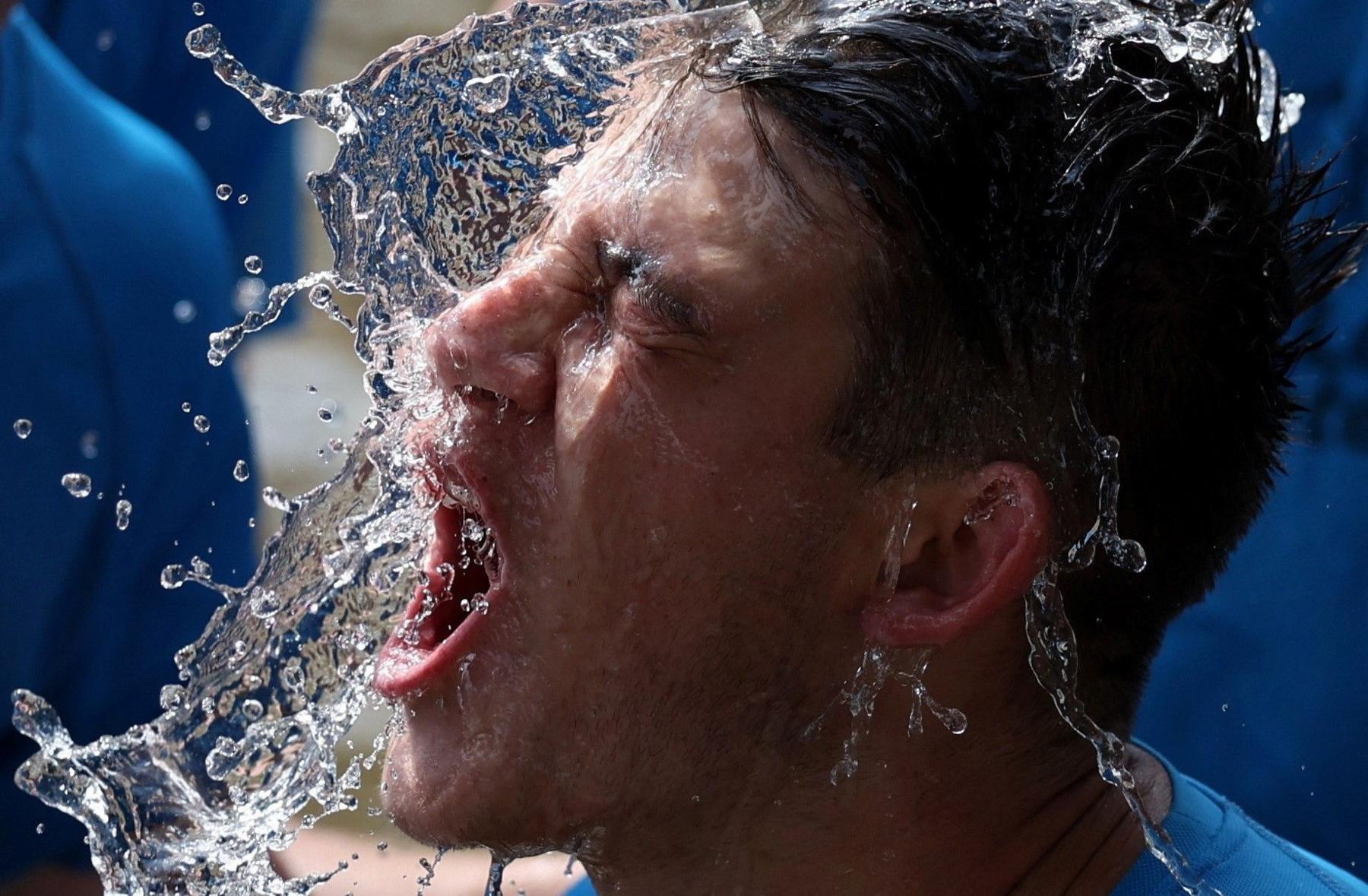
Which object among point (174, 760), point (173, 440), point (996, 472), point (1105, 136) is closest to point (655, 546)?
point (996, 472)

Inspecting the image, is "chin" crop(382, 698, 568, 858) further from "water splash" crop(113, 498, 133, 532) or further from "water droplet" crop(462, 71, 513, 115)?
"water splash" crop(113, 498, 133, 532)

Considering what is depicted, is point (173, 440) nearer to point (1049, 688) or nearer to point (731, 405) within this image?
point (731, 405)

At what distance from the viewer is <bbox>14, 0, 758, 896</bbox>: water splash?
1.98 meters

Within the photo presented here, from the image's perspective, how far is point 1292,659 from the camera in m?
2.68

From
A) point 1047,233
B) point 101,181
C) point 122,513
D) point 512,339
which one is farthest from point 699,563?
point 101,181

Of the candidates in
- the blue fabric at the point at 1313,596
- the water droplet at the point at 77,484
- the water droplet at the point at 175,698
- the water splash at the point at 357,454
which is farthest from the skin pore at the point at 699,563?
the blue fabric at the point at 1313,596

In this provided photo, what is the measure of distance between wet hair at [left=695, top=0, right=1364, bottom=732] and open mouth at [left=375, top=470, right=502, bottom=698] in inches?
17.3

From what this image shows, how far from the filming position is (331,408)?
4.81 meters

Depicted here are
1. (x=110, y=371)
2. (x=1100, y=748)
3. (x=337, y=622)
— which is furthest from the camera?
(x=110, y=371)

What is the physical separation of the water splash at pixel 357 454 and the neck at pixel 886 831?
0.45 metres

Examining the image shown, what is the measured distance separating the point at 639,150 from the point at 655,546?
1.41 feet

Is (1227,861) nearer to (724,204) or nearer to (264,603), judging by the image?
(724,204)

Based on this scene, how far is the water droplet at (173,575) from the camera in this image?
2648mm

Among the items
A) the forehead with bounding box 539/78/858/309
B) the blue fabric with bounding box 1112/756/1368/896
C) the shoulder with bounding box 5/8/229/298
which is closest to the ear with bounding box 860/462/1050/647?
the forehead with bounding box 539/78/858/309
